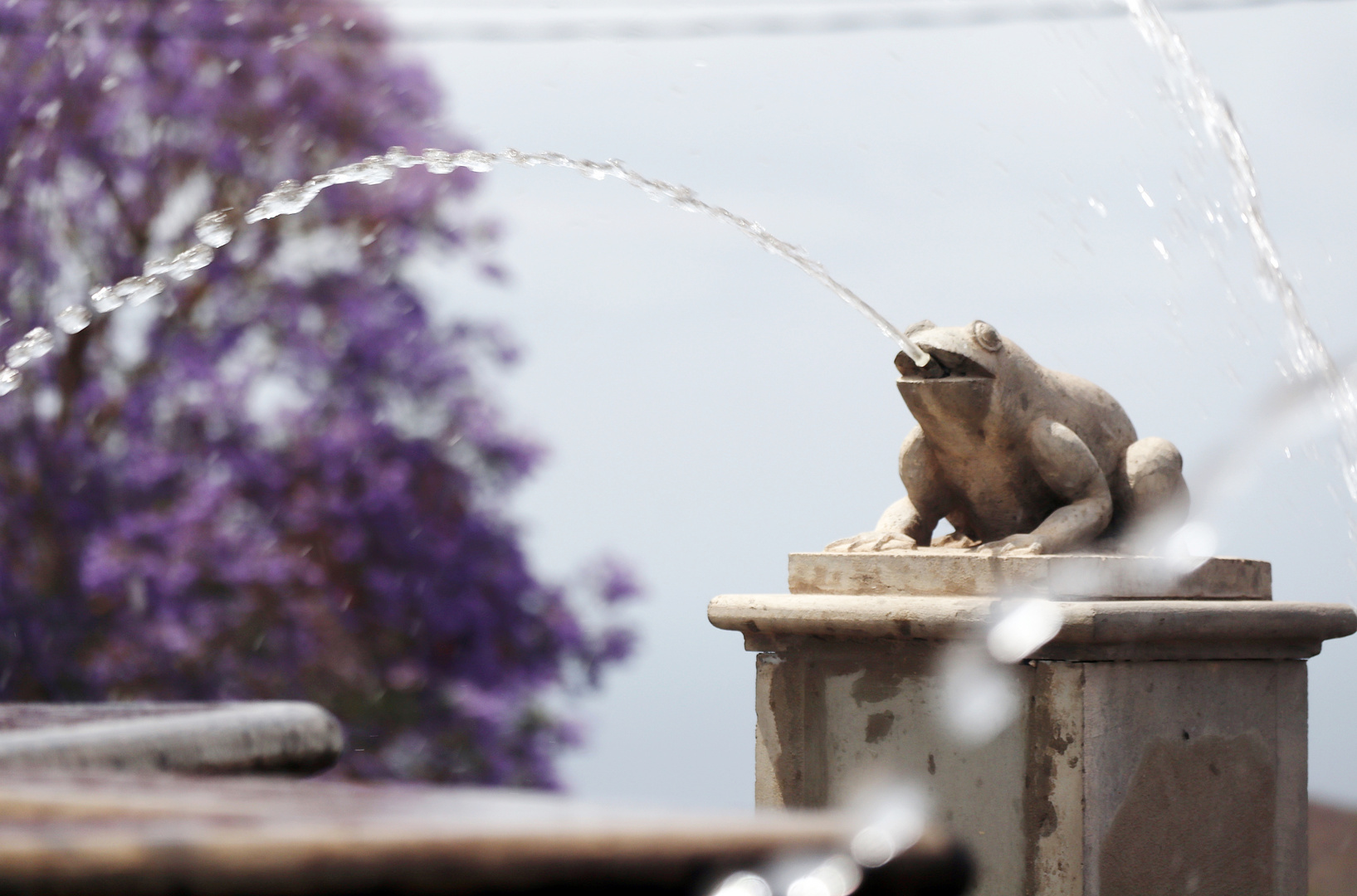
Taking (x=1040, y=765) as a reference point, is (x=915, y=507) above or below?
above

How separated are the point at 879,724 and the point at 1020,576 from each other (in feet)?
1.60

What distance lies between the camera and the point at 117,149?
237 inches

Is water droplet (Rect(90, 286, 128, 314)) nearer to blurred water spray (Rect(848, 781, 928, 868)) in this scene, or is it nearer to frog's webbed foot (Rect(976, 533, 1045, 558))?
frog's webbed foot (Rect(976, 533, 1045, 558))

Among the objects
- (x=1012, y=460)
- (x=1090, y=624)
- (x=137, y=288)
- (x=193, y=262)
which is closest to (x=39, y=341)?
(x=137, y=288)

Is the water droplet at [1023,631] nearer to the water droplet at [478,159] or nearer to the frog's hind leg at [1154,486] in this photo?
the frog's hind leg at [1154,486]

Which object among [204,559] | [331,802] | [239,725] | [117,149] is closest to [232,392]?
[204,559]

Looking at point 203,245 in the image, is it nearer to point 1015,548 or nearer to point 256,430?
point 256,430

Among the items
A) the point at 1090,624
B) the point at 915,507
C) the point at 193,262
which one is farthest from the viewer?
the point at 193,262

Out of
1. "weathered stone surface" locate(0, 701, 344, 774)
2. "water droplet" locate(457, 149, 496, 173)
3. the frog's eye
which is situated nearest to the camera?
"weathered stone surface" locate(0, 701, 344, 774)

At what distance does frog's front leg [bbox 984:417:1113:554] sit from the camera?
3137 millimetres

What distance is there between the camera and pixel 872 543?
3.32m

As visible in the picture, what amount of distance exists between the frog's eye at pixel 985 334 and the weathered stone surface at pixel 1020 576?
461 mm

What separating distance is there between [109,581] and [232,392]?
875 millimetres

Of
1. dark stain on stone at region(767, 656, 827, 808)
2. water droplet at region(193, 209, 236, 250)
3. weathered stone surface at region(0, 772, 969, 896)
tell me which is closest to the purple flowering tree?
water droplet at region(193, 209, 236, 250)
